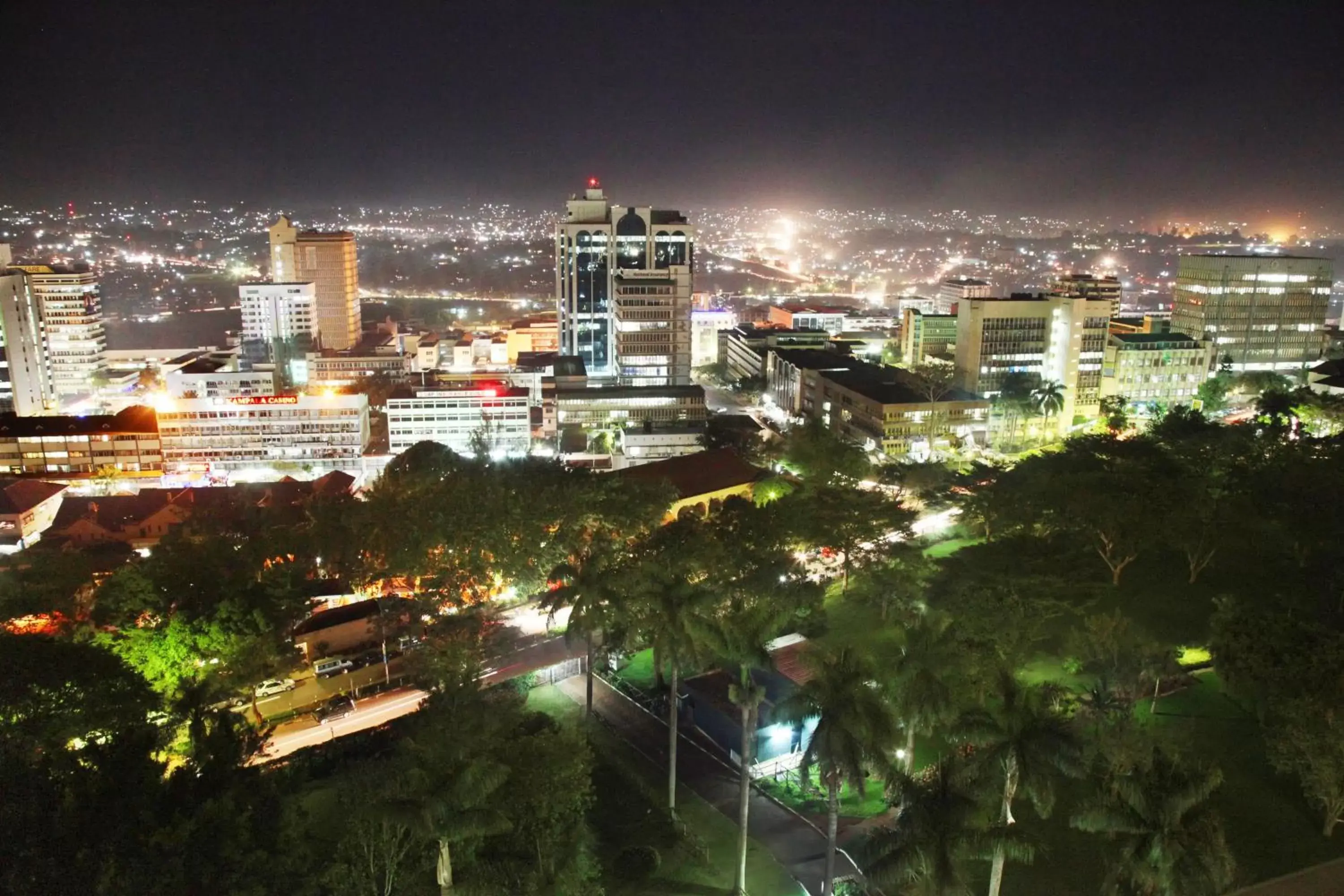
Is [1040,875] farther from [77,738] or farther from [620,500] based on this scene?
[77,738]

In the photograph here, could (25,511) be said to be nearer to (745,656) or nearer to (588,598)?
(588,598)

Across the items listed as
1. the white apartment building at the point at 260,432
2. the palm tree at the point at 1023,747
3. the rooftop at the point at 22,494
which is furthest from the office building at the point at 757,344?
the palm tree at the point at 1023,747

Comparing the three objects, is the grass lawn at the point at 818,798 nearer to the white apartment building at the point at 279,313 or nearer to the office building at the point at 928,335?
the office building at the point at 928,335

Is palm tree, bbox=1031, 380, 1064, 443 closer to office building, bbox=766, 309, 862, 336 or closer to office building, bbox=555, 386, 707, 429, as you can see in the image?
office building, bbox=555, 386, 707, 429

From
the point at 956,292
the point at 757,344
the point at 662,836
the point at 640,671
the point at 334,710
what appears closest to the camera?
the point at 662,836

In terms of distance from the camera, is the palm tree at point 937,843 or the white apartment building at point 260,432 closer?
the palm tree at point 937,843

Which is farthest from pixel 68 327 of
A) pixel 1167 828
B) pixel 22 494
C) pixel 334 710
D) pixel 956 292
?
pixel 956 292
